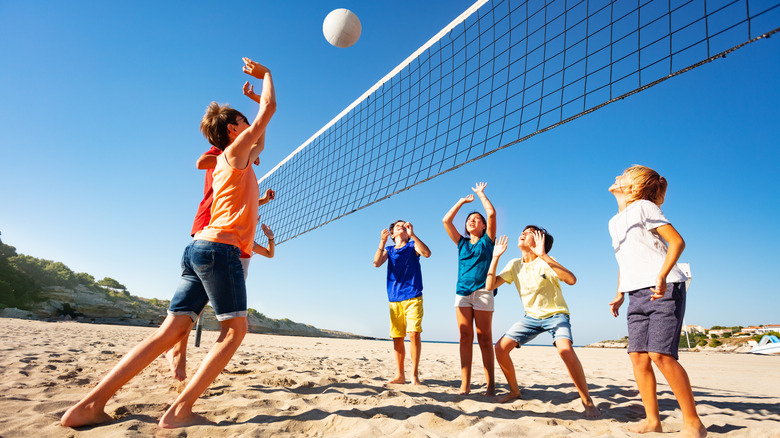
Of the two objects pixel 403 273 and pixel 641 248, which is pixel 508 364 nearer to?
pixel 403 273

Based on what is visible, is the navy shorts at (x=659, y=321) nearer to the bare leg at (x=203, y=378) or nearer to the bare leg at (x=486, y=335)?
the bare leg at (x=486, y=335)

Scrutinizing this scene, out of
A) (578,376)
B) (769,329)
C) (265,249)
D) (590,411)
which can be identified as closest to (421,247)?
(265,249)

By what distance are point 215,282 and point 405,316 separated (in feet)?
6.85

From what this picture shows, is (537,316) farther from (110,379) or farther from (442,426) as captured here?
(110,379)

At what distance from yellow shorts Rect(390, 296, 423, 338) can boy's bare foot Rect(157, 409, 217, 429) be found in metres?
1.93

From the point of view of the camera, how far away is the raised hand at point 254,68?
2.16 metres

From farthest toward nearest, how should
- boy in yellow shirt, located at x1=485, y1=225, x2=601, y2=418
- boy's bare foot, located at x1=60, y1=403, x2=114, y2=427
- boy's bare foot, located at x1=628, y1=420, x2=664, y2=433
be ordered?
1. boy in yellow shirt, located at x1=485, y1=225, x2=601, y2=418
2. boy's bare foot, located at x1=628, y1=420, x2=664, y2=433
3. boy's bare foot, located at x1=60, y1=403, x2=114, y2=427

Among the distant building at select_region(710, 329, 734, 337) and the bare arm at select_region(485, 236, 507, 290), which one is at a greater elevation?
the bare arm at select_region(485, 236, 507, 290)

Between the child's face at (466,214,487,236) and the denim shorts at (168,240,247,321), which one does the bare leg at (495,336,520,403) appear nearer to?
the child's face at (466,214,487,236)

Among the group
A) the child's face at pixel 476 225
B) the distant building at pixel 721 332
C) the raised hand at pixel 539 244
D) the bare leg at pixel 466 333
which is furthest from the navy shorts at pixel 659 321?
the distant building at pixel 721 332

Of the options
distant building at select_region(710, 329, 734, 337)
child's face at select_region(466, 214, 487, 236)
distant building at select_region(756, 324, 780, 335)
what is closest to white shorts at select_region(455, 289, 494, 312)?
child's face at select_region(466, 214, 487, 236)

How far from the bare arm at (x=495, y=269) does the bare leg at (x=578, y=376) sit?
66 cm

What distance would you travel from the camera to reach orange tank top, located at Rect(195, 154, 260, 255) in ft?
6.37

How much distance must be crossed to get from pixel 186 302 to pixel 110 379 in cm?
44
